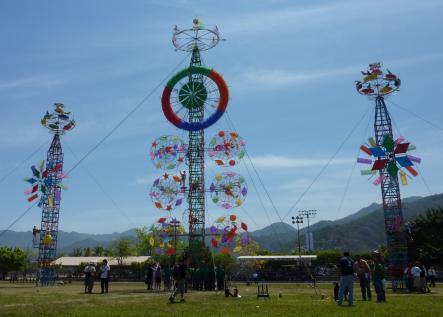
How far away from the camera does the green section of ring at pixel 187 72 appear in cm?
3391

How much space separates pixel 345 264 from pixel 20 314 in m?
10.3

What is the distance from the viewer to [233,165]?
120 ft

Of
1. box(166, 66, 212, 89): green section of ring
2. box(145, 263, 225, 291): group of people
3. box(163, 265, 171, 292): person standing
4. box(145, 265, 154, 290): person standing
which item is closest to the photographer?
box(163, 265, 171, 292): person standing

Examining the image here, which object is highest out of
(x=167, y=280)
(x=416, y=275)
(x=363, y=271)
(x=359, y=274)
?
(x=363, y=271)

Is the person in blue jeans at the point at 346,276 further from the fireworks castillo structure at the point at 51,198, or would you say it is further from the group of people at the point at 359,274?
the fireworks castillo structure at the point at 51,198

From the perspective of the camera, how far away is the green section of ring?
33906 mm

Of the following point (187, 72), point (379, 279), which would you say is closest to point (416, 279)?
point (379, 279)

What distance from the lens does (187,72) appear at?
3416 cm

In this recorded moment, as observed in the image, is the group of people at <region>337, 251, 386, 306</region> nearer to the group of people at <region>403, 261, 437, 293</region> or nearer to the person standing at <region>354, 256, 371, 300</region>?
the person standing at <region>354, 256, 371, 300</region>

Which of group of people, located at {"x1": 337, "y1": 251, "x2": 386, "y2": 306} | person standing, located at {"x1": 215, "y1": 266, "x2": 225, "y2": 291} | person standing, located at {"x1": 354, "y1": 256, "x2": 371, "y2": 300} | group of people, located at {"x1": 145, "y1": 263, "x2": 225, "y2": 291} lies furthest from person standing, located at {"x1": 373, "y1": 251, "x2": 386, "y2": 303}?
group of people, located at {"x1": 145, "y1": 263, "x2": 225, "y2": 291}

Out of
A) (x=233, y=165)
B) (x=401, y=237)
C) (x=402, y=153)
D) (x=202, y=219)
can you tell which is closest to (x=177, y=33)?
(x=233, y=165)

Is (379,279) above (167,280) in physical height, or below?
above

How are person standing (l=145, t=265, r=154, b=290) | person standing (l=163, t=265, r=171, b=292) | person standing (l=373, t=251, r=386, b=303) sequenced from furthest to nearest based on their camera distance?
person standing (l=145, t=265, r=154, b=290) < person standing (l=163, t=265, r=171, b=292) < person standing (l=373, t=251, r=386, b=303)

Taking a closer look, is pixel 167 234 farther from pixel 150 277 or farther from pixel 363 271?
pixel 363 271
